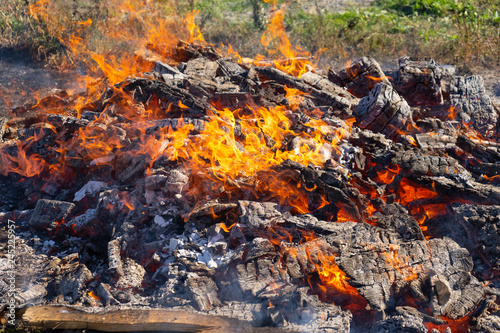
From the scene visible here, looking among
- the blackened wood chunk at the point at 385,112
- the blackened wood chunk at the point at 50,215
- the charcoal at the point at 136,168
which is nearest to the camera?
the blackened wood chunk at the point at 50,215

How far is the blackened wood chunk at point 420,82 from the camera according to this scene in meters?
7.90

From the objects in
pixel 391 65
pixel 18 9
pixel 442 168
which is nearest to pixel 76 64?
pixel 18 9

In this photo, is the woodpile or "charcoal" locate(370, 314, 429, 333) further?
the woodpile

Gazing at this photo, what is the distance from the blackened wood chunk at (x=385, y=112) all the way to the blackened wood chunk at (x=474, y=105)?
1632mm

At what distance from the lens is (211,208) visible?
550 centimetres

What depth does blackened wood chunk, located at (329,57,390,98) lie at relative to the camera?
325 inches

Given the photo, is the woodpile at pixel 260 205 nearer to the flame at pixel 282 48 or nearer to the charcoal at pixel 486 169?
the charcoal at pixel 486 169

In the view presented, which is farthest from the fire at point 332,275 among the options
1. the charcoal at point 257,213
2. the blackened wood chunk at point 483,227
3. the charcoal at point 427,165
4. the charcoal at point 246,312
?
the charcoal at point 427,165

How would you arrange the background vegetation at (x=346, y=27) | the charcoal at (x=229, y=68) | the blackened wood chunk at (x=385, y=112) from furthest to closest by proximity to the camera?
the background vegetation at (x=346, y=27) < the charcoal at (x=229, y=68) < the blackened wood chunk at (x=385, y=112)

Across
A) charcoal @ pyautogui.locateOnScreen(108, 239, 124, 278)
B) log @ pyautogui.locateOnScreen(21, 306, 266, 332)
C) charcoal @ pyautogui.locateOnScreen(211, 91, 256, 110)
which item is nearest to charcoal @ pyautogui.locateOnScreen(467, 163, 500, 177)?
charcoal @ pyautogui.locateOnScreen(211, 91, 256, 110)

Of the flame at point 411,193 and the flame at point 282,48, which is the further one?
the flame at point 282,48

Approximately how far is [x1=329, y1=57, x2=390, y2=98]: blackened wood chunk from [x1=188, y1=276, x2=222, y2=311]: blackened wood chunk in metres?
5.80

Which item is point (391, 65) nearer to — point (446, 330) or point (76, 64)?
point (446, 330)

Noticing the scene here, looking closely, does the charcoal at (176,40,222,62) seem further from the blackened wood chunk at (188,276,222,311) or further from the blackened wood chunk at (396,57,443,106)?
the blackened wood chunk at (188,276,222,311)
